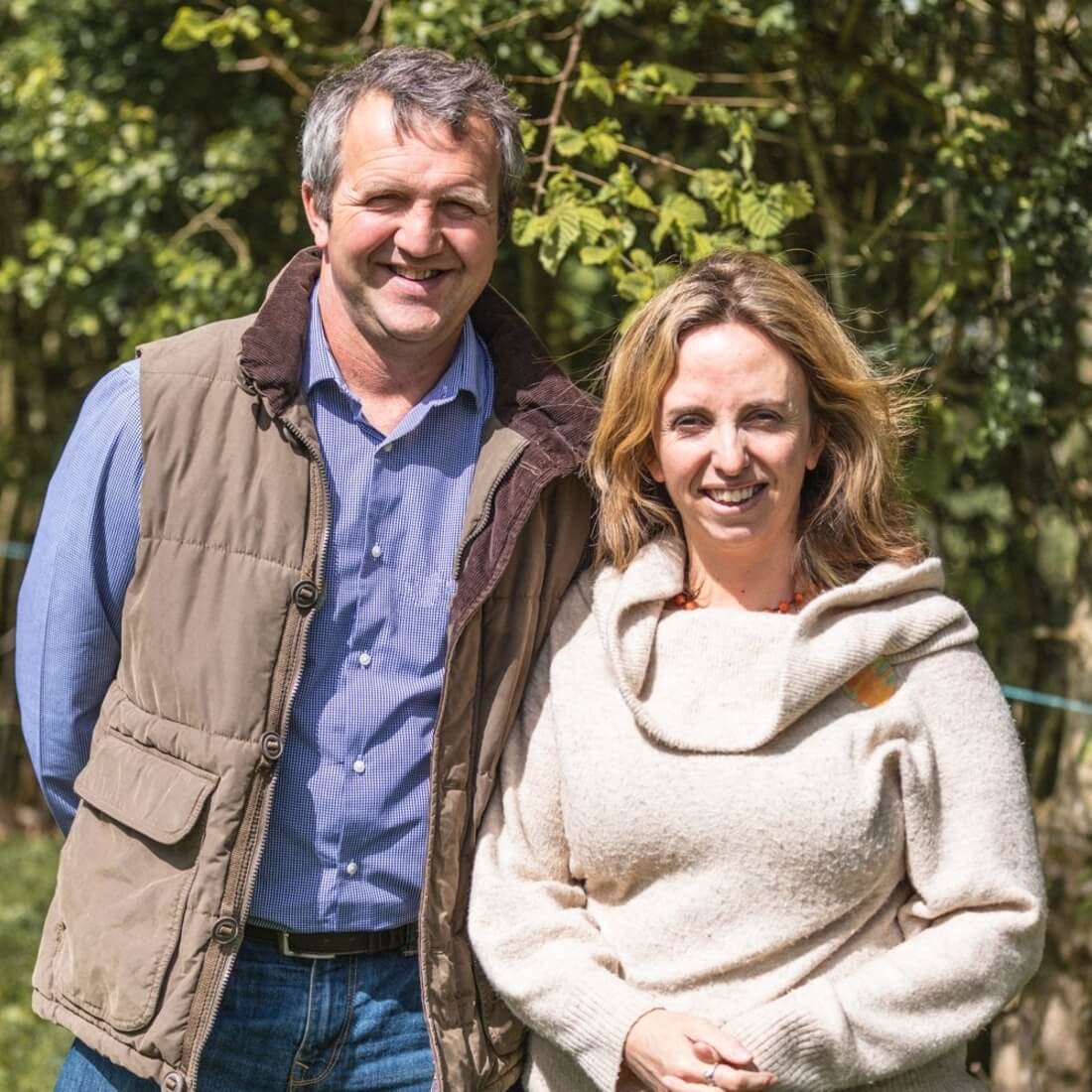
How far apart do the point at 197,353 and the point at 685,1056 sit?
1329 millimetres

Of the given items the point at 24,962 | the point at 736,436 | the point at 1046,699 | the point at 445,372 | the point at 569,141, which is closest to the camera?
the point at 736,436

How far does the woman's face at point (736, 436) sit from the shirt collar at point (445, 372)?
356 mm

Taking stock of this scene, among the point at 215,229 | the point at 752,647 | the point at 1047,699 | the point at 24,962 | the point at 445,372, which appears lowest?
the point at 24,962

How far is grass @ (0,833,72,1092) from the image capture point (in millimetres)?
4730

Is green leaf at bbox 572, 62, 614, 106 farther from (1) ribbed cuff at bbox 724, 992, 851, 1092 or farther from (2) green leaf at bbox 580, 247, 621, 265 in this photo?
(1) ribbed cuff at bbox 724, 992, 851, 1092

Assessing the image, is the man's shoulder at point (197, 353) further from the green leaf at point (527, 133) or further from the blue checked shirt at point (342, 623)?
the green leaf at point (527, 133)

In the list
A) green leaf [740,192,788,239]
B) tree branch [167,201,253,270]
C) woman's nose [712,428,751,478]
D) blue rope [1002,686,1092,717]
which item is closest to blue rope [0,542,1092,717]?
blue rope [1002,686,1092,717]

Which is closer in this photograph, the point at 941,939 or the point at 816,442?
the point at 941,939

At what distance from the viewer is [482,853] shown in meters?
2.50

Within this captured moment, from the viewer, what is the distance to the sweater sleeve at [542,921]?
92.4 inches

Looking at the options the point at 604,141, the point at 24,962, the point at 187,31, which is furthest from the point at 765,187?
the point at 24,962

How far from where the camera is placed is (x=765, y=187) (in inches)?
132

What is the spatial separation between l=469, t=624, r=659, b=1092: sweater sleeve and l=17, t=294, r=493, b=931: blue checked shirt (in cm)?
13

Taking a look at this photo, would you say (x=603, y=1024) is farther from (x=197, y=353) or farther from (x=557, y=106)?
(x=557, y=106)
